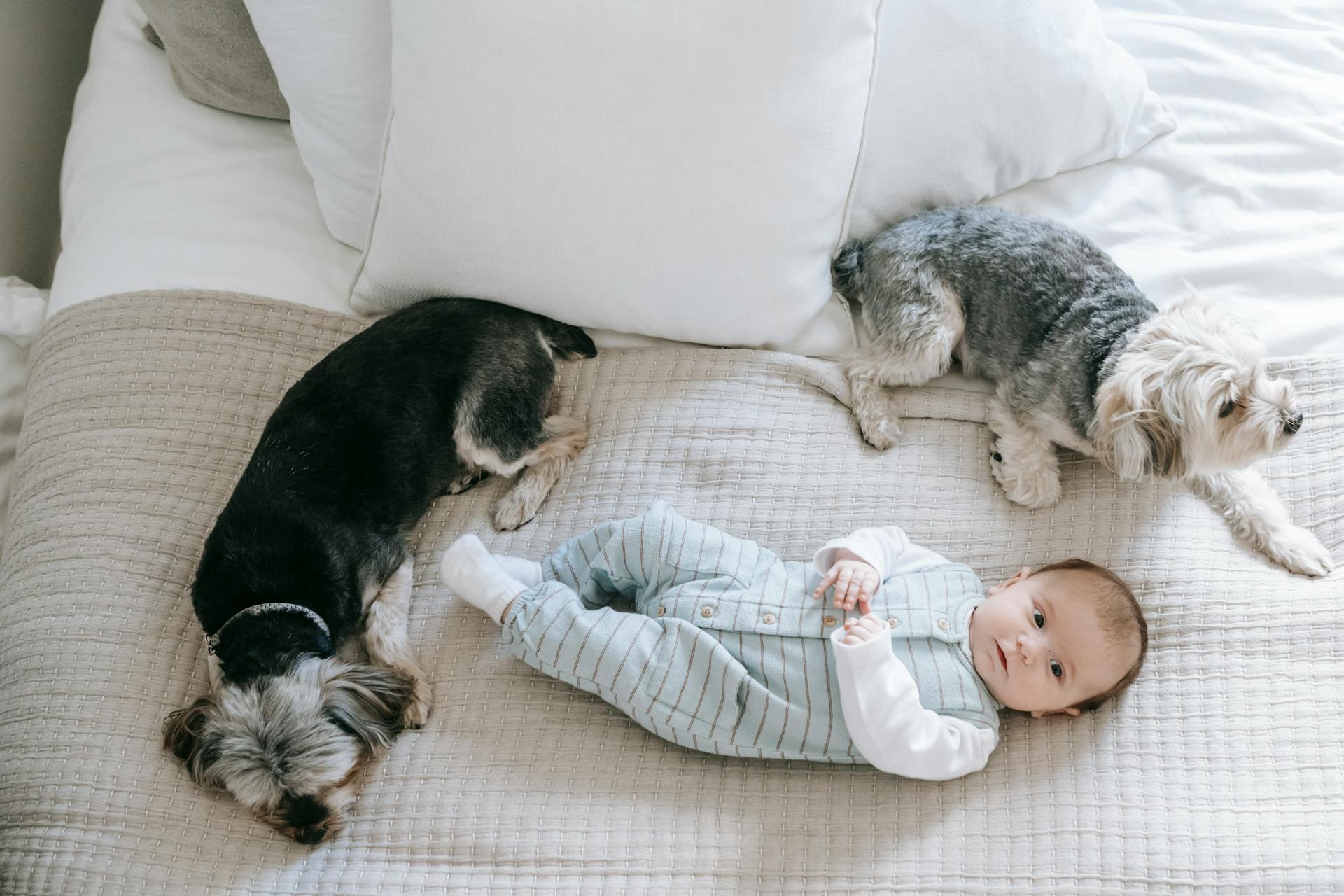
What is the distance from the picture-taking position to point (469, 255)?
1989 mm

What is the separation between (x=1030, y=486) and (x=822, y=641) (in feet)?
1.91

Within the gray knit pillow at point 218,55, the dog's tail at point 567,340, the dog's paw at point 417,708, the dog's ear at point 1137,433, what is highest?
the gray knit pillow at point 218,55

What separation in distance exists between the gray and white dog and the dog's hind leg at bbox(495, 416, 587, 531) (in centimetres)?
64

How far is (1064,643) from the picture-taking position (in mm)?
1591

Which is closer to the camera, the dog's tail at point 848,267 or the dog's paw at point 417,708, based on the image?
the dog's paw at point 417,708

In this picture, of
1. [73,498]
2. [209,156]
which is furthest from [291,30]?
[73,498]

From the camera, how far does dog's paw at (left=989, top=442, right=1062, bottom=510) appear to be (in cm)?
189

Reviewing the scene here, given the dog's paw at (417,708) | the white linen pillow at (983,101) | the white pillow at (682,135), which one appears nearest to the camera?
the dog's paw at (417,708)

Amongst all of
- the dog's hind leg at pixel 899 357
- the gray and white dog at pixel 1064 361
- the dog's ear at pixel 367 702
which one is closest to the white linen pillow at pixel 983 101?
the gray and white dog at pixel 1064 361

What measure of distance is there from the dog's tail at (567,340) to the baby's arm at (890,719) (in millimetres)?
950

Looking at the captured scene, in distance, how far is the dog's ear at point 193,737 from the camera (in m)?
1.58

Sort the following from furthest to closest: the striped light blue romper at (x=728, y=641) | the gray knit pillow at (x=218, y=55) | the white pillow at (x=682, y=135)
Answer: the gray knit pillow at (x=218, y=55), the white pillow at (x=682, y=135), the striped light blue romper at (x=728, y=641)

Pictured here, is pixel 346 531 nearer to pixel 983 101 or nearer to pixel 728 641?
pixel 728 641

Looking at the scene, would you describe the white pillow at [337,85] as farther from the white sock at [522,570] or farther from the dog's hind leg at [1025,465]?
the dog's hind leg at [1025,465]
